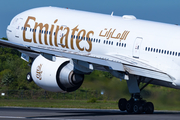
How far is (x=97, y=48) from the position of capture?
3077 cm

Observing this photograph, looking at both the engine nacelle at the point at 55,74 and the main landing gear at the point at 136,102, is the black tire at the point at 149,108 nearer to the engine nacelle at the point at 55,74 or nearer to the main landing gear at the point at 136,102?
the main landing gear at the point at 136,102

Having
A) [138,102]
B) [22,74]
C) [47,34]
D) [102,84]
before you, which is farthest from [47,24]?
[22,74]

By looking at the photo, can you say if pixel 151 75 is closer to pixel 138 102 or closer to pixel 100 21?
pixel 138 102

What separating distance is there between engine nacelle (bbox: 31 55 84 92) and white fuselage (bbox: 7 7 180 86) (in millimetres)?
1144

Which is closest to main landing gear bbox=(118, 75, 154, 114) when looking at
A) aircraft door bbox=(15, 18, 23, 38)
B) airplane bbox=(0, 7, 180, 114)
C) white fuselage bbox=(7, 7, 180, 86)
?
airplane bbox=(0, 7, 180, 114)

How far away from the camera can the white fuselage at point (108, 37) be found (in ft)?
88.6

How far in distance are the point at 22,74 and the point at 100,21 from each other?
1890 cm

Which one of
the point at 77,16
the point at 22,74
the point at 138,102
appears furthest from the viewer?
the point at 22,74

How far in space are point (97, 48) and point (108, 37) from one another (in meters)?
1.23

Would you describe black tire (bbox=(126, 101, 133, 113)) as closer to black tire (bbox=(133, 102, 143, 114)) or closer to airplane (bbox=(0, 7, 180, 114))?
airplane (bbox=(0, 7, 180, 114))

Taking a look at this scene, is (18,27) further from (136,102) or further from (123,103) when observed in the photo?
(136,102)

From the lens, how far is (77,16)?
3294 centimetres

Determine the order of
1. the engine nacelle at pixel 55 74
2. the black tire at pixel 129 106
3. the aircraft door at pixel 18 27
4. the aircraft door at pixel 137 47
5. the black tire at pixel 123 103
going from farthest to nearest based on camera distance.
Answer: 1. the aircraft door at pixel 18 27
2. the black tire at pixel 123 103
3. the black tire at pixel 129 106
4. the aircraft door at pixel 137 47
5. the engine nacelle at pixel 55 74

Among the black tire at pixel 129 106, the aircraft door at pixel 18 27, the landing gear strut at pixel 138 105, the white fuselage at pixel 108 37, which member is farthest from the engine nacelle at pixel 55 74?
the aircraft door at pixel 18 27
